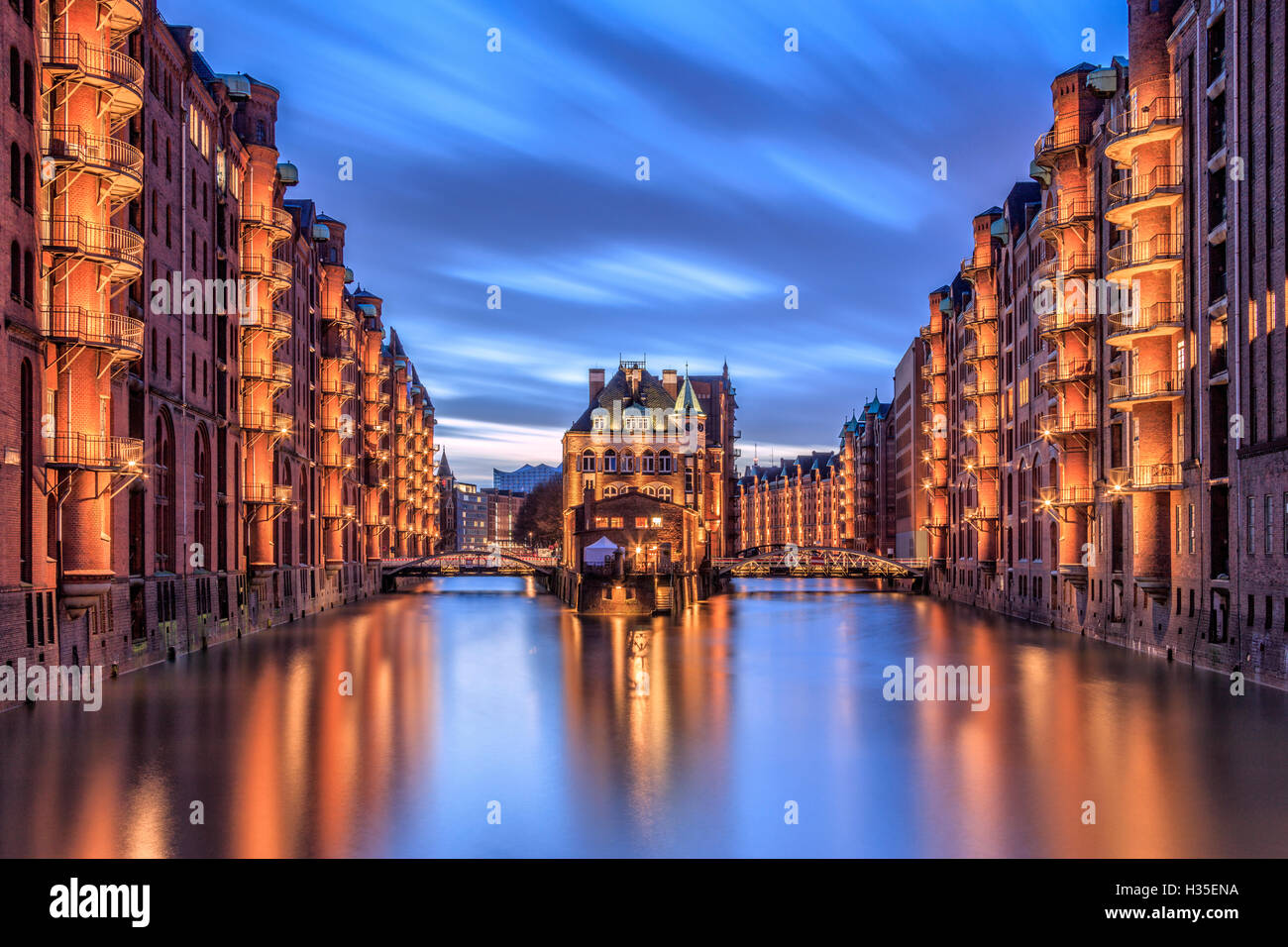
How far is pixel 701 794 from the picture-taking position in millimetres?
22234

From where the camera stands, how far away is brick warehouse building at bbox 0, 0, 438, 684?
33375 mm

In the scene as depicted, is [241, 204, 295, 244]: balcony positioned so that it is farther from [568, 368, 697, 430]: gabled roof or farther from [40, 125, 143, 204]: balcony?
[568, 368, 697, 430]: gabled roof

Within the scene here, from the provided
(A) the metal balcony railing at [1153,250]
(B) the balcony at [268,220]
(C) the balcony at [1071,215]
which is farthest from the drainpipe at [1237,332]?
(B) the balcony at [268,220]

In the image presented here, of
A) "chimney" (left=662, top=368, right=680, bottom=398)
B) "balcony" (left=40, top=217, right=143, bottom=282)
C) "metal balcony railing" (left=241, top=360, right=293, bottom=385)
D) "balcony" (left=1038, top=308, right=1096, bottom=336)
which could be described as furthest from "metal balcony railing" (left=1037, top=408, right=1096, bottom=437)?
"chimney" (left=662, top=368, right=680, bottom=398)

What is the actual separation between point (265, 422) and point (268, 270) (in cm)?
761

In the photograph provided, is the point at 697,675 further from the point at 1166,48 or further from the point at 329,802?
the point at 1166,48

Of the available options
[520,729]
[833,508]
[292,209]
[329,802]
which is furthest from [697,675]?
[833,508]

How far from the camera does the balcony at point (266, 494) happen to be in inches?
2330

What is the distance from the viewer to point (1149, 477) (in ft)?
143

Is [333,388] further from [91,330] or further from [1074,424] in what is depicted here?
[1074,424]

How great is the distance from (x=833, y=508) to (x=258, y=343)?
5600 inches

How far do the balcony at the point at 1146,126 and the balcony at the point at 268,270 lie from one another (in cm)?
3925

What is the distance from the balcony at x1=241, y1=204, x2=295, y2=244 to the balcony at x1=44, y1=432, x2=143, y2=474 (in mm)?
23704

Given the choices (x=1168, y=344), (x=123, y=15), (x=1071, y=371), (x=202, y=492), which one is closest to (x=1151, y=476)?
(x=1168, y=344)
